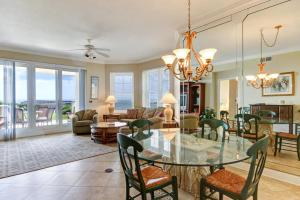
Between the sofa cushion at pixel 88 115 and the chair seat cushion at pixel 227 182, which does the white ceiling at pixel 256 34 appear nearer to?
the chair seat cushion at pixel 227 182

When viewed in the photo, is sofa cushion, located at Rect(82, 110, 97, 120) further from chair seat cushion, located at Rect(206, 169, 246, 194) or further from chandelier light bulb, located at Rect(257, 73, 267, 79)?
chair seat cushion, located at Rect(206, 169, 246, 194)

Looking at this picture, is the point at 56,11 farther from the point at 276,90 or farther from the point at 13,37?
the point at 276,90

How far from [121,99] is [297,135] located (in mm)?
6111

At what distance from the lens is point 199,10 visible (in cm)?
322

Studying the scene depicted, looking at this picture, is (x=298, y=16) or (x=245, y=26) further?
(x=245, y=26)

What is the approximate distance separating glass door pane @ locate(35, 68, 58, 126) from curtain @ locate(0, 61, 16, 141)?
2.35ft

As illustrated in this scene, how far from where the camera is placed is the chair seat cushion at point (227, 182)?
5.41ft

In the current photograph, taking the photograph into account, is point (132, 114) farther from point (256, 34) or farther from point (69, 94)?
point (256, 34)

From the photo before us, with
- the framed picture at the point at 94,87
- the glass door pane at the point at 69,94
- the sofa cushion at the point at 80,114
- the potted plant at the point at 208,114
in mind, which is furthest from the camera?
the framed picture at the point at 94,87

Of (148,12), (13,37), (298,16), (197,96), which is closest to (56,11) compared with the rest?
(148,12)

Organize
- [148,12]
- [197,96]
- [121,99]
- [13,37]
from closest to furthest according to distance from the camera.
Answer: [148,12] < [197,96] < [13,37] < [121,99]

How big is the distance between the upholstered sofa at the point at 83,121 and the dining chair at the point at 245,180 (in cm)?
524

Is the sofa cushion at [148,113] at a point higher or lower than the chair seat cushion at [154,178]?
higher

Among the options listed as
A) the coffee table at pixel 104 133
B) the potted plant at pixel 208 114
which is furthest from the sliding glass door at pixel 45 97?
the potted plant at pixel 208 114
